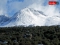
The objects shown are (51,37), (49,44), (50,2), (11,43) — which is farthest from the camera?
(51,37)

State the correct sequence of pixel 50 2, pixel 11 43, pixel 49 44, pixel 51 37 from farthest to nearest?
pixel 51 37, pixel 11 43, pixel 49 44, pixel 50 2

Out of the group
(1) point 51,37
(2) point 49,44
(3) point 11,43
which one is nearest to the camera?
(2) point 49,44

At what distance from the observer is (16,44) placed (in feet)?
226

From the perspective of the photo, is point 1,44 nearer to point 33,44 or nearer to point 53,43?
A: point 33,44

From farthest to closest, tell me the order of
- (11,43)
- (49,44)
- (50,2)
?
(11,43)
(49,44)
(50,2)

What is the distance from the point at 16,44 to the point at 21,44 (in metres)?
1.10

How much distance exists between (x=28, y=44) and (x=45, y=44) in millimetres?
4151

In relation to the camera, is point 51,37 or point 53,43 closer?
point 53,43

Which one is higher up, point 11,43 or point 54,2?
point 54,2

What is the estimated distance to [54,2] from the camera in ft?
117

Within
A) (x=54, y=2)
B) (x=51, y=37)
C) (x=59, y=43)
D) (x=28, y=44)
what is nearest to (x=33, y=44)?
(x=28, y=44)

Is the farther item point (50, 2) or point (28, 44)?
point (28, 44)

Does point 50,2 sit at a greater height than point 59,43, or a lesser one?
greater

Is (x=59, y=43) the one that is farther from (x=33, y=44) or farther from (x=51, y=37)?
(x=51, y=37)
